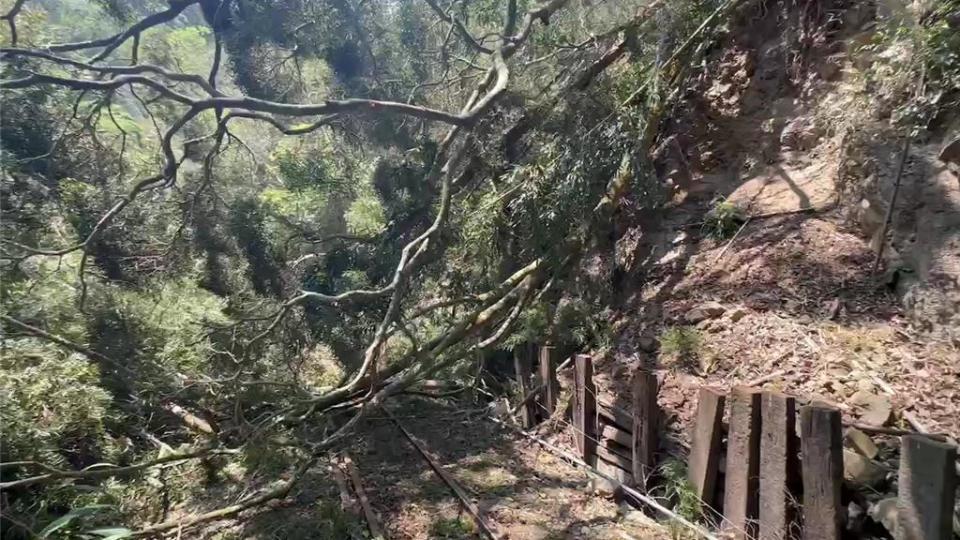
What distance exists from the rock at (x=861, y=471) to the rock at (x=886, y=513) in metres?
0.14

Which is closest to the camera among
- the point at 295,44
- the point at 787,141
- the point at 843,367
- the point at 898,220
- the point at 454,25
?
the point at 843,367

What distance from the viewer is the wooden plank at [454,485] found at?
4.16m

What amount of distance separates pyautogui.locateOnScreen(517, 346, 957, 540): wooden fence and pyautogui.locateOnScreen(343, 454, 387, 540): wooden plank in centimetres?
197

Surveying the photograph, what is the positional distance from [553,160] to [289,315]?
11.5 feet

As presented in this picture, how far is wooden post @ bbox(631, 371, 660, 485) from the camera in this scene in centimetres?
430

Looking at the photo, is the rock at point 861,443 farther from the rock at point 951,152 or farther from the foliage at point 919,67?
the foliage at point 919,67

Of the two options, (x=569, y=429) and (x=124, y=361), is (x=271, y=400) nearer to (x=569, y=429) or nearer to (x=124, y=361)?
(x=124, y=361)

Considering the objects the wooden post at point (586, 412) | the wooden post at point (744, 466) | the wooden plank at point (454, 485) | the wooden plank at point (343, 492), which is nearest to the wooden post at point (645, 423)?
the wooden post at point (586, 412)

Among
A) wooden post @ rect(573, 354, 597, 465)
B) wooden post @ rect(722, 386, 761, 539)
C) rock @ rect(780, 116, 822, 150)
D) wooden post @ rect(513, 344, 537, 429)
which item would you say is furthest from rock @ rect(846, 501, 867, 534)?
rock @ rect(780, 116, 822, 150)

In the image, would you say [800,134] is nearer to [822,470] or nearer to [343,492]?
[822,470]

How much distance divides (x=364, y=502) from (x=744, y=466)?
9.37ft

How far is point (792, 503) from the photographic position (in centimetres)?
312

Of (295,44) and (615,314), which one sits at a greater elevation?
(295,44)

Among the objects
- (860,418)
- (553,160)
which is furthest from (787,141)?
(860,418)
